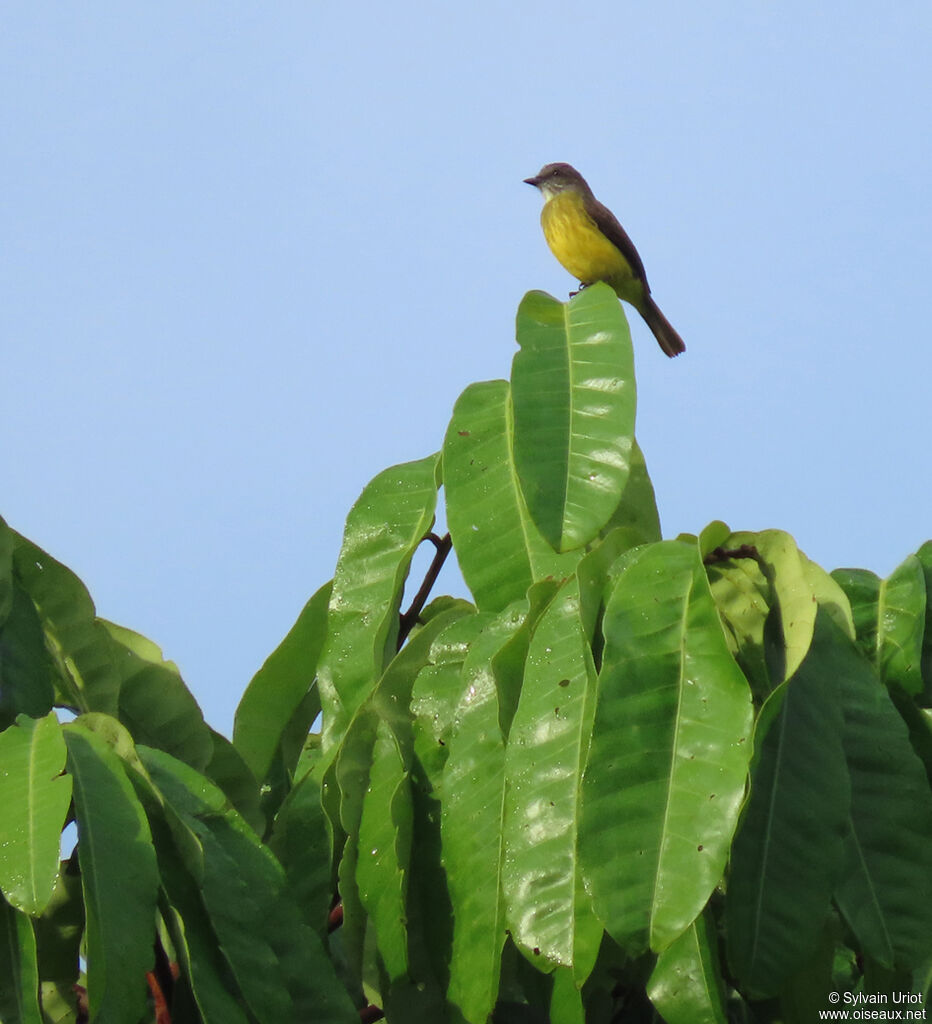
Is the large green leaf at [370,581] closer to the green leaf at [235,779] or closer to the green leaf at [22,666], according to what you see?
the green leaf at [235,779]

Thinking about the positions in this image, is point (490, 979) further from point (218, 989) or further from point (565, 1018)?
point (218, 989)

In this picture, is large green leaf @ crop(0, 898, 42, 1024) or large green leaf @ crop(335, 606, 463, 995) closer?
large green leaf @ crop(0, 898, 42, 1024)

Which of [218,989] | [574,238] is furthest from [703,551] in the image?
[574,238]

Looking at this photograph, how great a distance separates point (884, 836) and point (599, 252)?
509 centimetres

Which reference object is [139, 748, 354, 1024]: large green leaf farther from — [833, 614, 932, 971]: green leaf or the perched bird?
the perched bird

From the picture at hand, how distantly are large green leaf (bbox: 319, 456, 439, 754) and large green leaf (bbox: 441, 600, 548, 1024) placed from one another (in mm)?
329

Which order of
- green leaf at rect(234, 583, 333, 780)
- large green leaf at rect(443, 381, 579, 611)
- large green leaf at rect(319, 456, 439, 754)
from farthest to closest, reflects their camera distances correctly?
green leaf at rect(234, 583, 333, 780)
large green leaf at rect(319, 456, 439, 754)
large green leaf at rect(443, 381, 579, 611)

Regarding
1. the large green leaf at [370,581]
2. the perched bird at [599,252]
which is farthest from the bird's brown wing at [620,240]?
the large green leaf at [370,581]

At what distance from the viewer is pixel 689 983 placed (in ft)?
5.53

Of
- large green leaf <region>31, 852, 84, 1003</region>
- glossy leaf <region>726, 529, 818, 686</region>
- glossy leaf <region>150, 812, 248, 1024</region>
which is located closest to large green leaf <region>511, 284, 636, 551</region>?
glossy leaf <region>726, 529, 818, 686</region>

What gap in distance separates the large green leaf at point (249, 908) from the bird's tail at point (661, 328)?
207 inches

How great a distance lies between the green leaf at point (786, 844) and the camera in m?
1.69

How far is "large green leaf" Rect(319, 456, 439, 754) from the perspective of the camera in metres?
2.30

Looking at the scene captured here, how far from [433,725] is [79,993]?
739 millimetres
